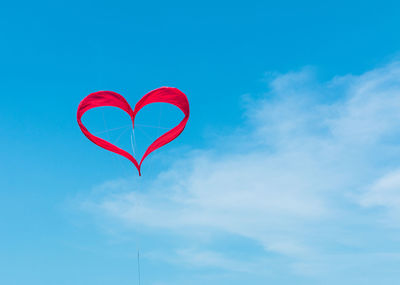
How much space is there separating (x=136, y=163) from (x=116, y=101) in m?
4.56

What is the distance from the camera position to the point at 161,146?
126 ft

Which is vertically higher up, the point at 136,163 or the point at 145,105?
the point at 145,105

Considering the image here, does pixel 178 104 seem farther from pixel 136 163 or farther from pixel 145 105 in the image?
pixel 136 163

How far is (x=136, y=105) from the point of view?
37.3 meters

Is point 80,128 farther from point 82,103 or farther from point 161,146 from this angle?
point 161,146

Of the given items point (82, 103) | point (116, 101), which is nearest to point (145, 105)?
point (116, 101)

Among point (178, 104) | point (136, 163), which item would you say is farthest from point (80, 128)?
point (178, 104)

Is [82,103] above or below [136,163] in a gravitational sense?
above

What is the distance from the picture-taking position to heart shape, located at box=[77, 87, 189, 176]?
3672 centimetres

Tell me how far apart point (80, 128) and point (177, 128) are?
675 cm

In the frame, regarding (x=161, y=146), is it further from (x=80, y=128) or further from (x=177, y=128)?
(x=80, y=128)

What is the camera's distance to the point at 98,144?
38.1 metres

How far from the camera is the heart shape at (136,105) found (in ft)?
120

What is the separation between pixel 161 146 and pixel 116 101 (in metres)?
4.61
